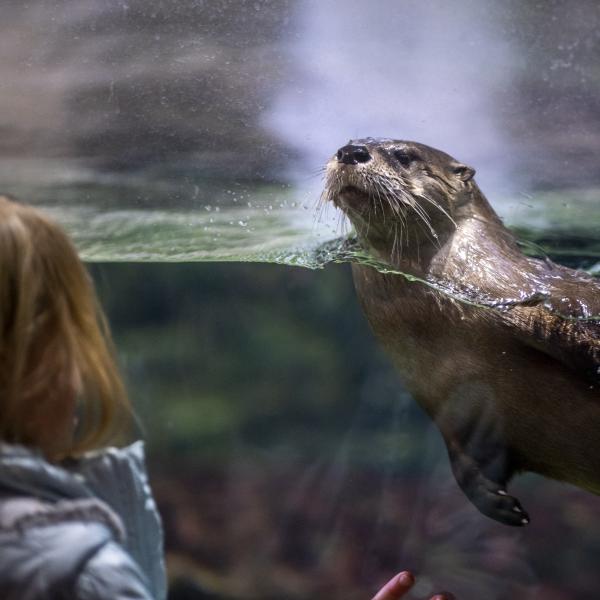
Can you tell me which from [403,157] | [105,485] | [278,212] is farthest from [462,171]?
[105,485]

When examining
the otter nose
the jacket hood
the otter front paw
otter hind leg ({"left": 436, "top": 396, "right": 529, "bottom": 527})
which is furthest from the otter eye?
the jacket hood

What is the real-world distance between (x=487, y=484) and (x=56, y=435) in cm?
142

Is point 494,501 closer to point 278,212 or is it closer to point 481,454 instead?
point 481,454

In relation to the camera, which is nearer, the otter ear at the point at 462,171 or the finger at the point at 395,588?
the finger at the point at 395,588

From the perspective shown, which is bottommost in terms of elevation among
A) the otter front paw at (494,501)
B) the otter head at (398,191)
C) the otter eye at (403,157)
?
the otter front paw at (494,501)

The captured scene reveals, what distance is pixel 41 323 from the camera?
3.61 ft

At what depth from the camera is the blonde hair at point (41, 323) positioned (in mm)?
1073

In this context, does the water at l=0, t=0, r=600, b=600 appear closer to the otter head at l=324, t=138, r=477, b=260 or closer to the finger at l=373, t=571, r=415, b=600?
the otter head at l=324, t=138, r=477, b=260

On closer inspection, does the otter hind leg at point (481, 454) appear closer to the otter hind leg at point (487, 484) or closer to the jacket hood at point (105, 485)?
the otter hind leg at point (487, 484)

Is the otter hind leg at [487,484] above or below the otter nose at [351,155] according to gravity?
below

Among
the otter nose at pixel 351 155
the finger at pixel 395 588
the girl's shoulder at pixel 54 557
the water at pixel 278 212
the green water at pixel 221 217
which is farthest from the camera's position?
the green water at pixel 221 217

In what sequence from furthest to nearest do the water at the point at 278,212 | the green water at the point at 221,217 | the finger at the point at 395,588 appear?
1. the green water at the point at 221,217
2. the water at the point at 278,212
3. the finger at the point at 395,588

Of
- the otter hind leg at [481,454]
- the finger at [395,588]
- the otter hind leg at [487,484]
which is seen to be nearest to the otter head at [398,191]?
the otter hind leg at [481,454]

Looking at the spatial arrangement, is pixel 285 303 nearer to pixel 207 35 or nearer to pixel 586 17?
pixel 207 35
